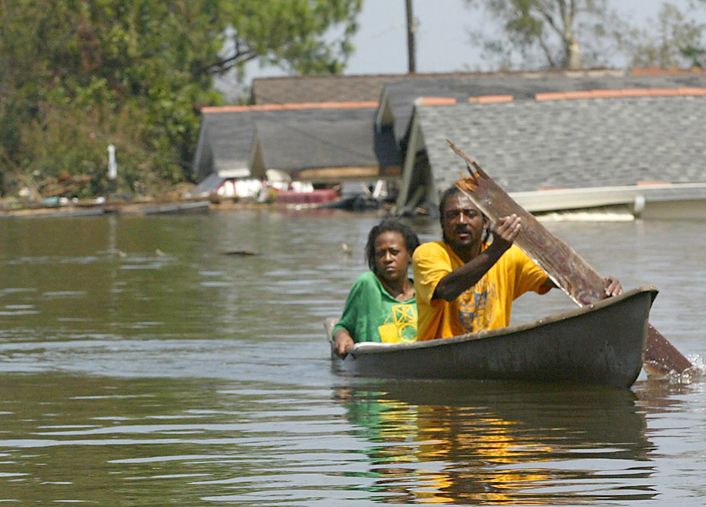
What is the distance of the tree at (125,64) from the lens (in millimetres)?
57250

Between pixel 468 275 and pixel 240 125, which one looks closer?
pixel 468 275

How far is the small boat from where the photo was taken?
32.0ft

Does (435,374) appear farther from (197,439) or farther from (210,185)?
(210,185)

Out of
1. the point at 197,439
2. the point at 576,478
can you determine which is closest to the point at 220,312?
the point at 197,439

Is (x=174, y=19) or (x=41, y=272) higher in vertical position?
(x=174, y=19)

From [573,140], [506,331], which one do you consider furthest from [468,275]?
[573,140]

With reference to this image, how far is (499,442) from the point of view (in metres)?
8.44

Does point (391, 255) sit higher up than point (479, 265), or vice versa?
point (479, 265)

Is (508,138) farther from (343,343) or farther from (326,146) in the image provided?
(343,343)

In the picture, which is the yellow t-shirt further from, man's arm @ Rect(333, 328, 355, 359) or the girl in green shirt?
man's arm @ Rect(333, 328, 355, 359)

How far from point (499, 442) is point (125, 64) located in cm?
5313

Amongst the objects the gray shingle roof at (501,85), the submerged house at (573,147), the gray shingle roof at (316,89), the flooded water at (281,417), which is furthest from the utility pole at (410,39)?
the flooded water at (281,417)

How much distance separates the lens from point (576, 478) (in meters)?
7.29

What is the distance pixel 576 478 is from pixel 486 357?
10.5 ft
